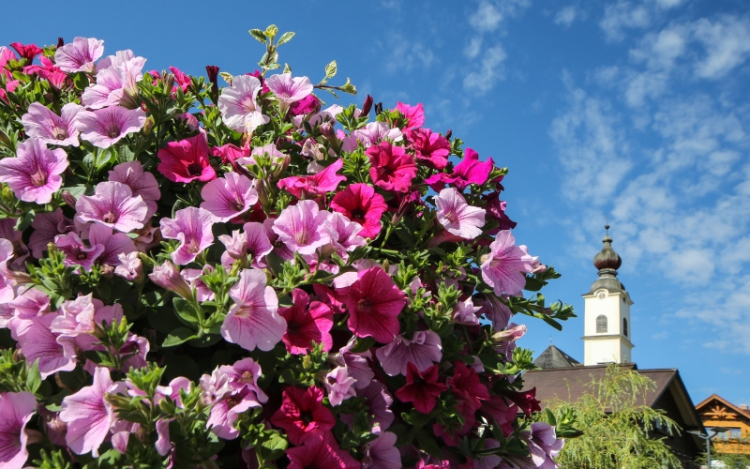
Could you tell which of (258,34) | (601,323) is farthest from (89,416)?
(601,323)

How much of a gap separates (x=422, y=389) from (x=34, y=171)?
1099mm

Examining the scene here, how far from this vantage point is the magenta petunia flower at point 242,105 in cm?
183

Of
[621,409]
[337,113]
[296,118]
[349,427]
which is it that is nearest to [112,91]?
[296,118]

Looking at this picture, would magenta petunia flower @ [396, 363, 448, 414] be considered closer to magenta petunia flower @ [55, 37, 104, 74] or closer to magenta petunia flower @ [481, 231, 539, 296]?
magenta petunia flower @ [481, 231, 539, 296]

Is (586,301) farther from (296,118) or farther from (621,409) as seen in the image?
(296,118)

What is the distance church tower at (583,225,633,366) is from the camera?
50688 millimetres

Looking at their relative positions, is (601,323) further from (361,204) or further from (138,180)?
(138,180)

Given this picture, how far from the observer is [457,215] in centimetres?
171

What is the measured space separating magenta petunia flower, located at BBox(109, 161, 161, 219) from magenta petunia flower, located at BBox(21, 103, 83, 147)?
0.52ft

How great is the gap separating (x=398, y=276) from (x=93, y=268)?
695 millimetres

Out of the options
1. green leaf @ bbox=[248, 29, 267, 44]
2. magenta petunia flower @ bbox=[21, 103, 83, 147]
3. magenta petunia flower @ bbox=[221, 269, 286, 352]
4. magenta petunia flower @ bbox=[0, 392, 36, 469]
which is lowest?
magenta petunia flower @ bbox=[0, 392, 36, 469]

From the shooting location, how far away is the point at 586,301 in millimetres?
53719

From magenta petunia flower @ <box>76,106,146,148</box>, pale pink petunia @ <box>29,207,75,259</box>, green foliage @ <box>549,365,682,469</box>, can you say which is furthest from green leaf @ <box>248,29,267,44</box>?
green foliage @ <box>549,365,682,469</box>

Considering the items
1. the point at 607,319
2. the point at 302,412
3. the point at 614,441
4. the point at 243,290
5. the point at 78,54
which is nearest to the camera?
the point at 243,290
